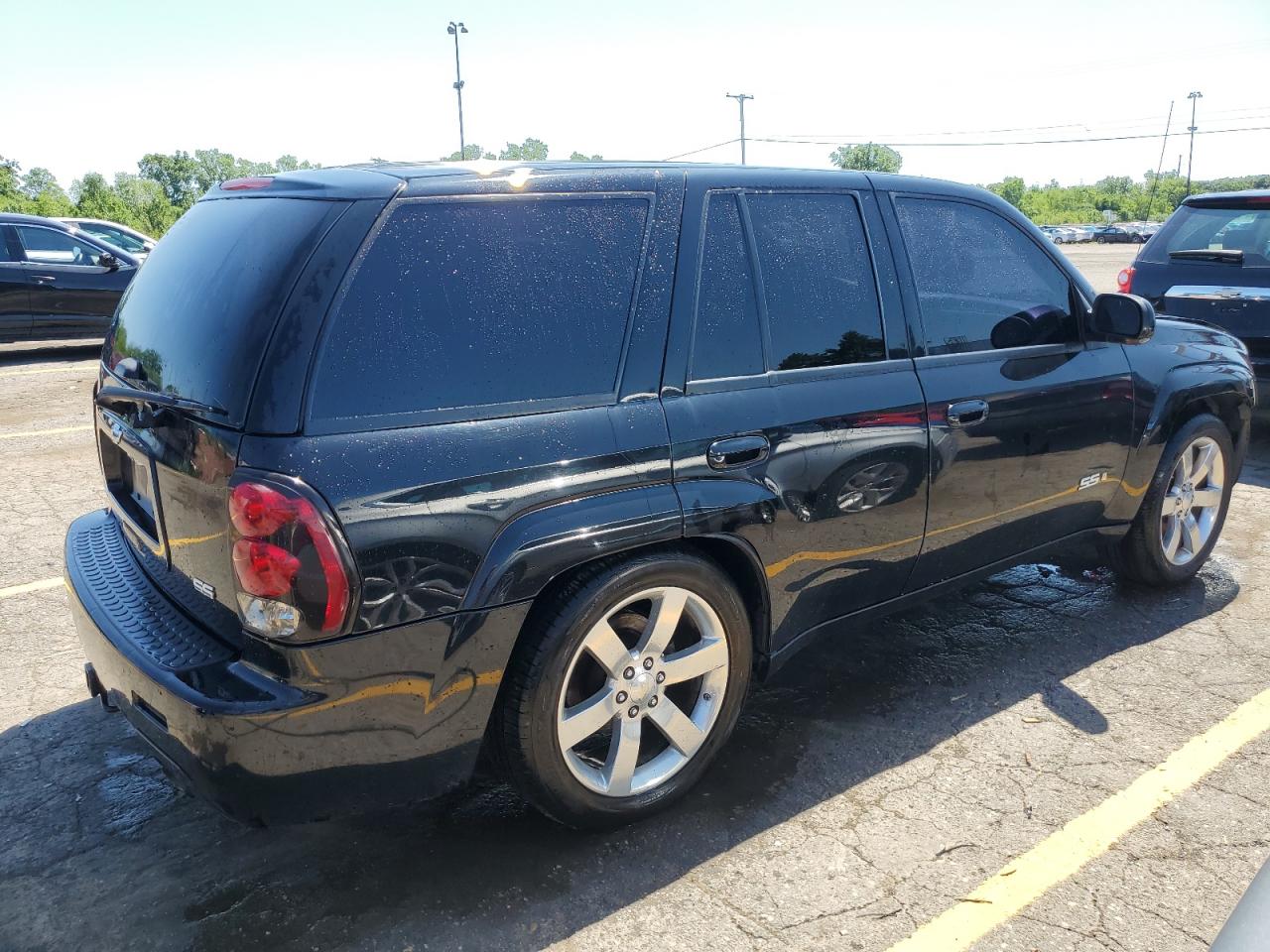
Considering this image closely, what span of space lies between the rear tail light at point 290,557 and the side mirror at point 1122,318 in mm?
3033

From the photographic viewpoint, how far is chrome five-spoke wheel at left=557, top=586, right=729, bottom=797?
8.81 feet

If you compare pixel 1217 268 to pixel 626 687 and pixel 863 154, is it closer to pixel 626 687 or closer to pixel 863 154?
pixel 626 687

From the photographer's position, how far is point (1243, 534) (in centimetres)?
547

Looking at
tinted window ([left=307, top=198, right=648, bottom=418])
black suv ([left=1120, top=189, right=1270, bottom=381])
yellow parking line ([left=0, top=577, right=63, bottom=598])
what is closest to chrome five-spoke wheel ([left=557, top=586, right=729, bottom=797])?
tinted window ([left=307, top=198, right=648, bottom=418])

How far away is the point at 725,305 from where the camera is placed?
2.94 m

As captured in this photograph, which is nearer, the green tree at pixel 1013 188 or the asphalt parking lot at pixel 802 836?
the asphalt parking lot at pixel 802 836

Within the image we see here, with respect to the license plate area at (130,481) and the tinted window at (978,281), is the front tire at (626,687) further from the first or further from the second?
the tinted window at (978,281)

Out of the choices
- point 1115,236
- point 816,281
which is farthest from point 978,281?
point 1115,236

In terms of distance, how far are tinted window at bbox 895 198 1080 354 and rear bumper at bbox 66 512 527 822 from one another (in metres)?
1.90

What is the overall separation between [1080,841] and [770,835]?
2.84ft

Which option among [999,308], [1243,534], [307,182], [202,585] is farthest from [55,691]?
[1243,534]

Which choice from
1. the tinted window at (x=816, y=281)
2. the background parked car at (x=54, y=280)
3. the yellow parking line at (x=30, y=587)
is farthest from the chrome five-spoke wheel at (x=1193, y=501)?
the background parked car at (x=54, y=280)

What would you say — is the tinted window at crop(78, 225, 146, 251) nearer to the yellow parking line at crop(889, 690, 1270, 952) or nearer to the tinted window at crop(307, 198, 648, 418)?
the tinted window at crop(307, 198, 648, 418)

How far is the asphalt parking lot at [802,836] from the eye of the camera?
8.25 ft
